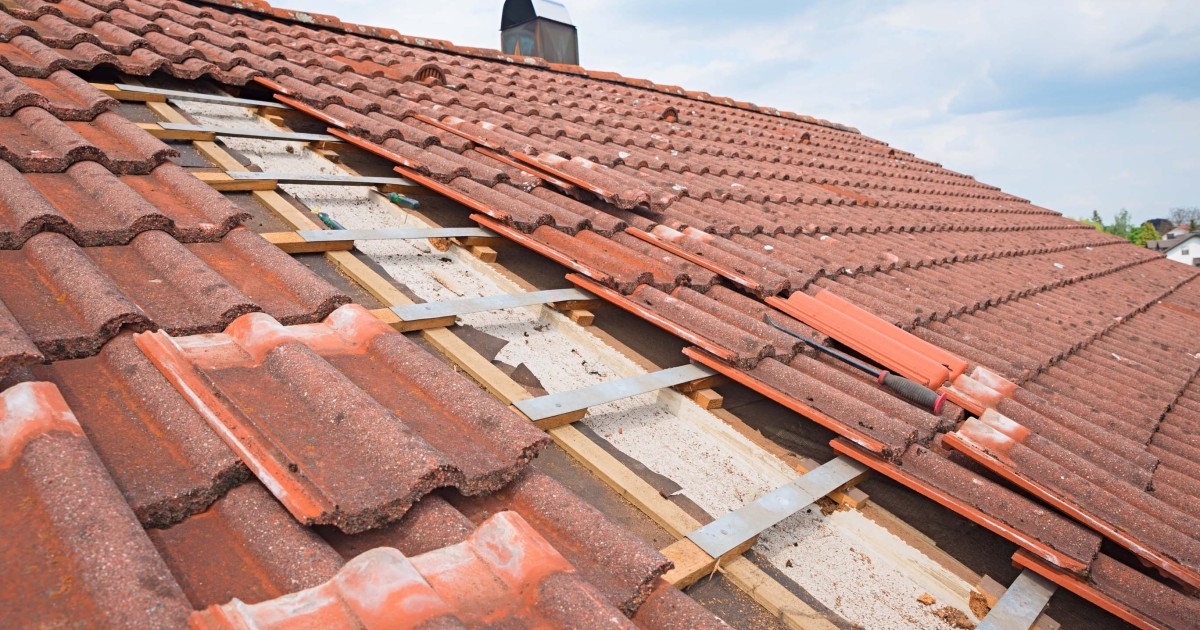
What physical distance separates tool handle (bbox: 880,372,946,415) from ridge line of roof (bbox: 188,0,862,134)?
6888mm

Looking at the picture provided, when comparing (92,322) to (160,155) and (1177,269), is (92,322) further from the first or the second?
(1177,269)

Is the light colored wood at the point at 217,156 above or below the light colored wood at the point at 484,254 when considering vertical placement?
above

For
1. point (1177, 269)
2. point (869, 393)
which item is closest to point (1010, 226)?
point (1177, 269)

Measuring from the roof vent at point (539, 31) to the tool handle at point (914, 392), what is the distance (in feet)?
38.1

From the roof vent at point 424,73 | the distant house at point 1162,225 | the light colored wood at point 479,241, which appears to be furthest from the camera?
the distant house at point 1162,225

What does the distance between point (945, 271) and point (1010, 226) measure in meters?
4.83

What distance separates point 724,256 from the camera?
4.16 m

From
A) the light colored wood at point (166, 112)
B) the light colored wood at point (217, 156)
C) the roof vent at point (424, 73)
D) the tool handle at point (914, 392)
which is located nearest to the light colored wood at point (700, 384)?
the tool handle at point (914, 392)

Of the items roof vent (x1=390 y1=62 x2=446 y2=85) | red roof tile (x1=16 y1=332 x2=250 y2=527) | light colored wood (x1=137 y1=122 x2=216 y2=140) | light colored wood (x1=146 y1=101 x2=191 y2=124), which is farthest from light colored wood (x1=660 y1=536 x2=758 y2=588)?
roof vent (x1=390 y1=62 x2=446 y2=85)

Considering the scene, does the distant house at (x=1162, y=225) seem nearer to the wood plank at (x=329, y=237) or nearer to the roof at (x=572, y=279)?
the roof at (x=572, y=279)

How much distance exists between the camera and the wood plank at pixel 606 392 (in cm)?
247

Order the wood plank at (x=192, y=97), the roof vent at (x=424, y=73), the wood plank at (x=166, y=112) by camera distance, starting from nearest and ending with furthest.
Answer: the wood plank at (x=166, y=112)
the wood plank at (x=192, y=97)
the roof vent at (x=424, y=73)

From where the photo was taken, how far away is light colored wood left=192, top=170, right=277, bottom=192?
11.1 feet

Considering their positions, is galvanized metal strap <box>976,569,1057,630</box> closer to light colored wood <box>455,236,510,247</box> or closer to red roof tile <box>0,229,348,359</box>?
red roof tile <box>0,229,348,359</box>
